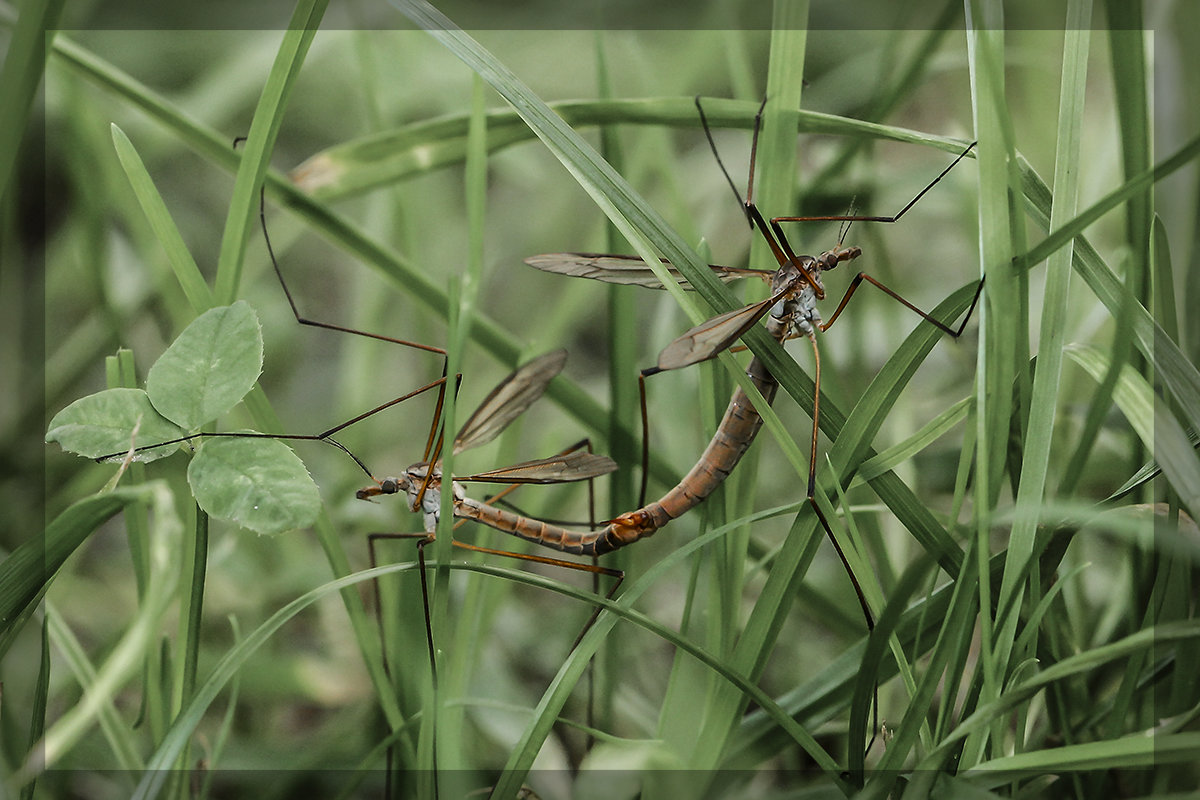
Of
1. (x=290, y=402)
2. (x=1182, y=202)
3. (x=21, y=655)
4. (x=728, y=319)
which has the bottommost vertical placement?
(x=21, y=655)

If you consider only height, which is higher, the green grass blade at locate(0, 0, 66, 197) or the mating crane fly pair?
the green grass blade at locate(0, 0, 66, 197)

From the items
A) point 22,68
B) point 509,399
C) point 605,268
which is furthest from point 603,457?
point 22,68

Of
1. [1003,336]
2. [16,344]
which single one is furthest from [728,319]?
[16,344]

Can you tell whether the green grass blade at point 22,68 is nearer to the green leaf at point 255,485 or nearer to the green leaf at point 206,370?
the green leaf at point 206,370

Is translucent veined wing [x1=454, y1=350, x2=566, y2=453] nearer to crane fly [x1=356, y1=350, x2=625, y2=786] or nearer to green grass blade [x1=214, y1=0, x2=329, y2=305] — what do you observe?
crane fly [x1=356, y1=350, x2=625, y2=786]

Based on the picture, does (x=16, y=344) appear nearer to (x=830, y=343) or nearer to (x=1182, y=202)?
(x=830, y=343)

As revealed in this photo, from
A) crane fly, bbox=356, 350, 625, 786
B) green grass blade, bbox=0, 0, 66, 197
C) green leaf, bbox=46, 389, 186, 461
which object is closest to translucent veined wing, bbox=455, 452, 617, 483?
crane fly, bbox=356, 350, 625, 786

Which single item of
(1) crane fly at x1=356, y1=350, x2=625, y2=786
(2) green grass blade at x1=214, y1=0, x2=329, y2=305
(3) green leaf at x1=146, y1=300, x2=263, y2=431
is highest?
(2) green grass blade at x1=214, y1=0, x2=329, y2=305
